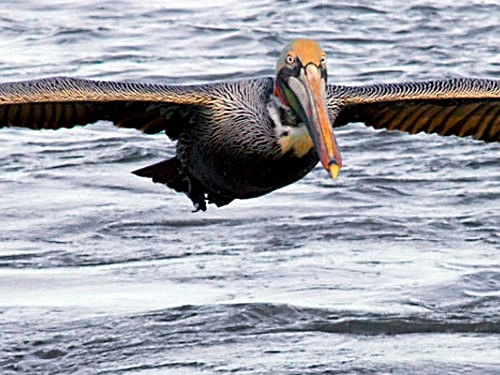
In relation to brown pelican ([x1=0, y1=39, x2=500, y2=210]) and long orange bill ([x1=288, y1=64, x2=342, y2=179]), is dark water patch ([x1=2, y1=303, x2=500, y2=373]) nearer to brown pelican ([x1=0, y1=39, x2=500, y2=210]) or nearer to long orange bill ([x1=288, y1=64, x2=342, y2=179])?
brown pelican ([x1=0, y1=39, x2=500, y2=210])

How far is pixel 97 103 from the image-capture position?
361 inches

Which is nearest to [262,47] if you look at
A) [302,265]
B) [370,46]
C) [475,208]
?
[370,46]

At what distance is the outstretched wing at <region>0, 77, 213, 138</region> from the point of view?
8.87 metres

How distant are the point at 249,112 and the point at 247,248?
2.74m

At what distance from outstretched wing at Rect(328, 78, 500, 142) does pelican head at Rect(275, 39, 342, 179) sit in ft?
2.10

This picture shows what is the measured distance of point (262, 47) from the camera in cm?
1797

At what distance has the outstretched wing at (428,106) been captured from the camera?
371 inches

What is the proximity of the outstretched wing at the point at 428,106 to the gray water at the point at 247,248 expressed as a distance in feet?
3.81

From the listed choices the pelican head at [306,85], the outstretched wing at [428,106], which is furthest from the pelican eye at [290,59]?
the outstretched wing at [428,106]

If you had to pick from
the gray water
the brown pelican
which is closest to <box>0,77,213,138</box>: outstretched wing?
the brown pelican

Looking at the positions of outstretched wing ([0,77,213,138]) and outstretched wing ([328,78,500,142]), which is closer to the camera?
outstretched wing ([0,77,213,138])

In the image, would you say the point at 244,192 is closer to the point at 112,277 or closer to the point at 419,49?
the point at 112,277

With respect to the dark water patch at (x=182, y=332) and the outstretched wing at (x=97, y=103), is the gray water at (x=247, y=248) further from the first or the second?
the outstretched wing at (x=97, y=103)

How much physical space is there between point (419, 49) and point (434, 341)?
8.26 metres
